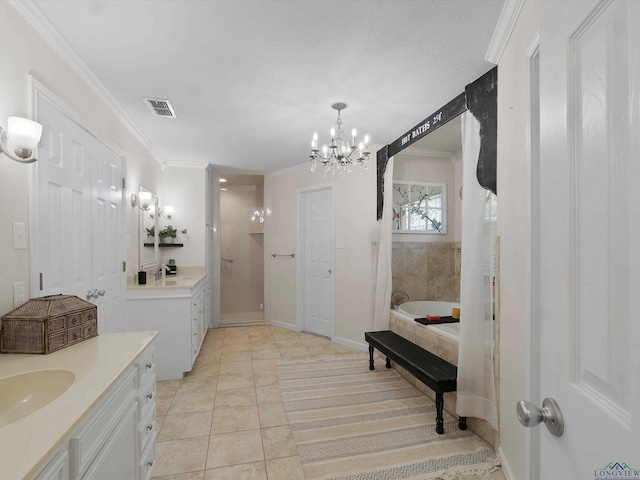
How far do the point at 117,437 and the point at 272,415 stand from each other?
144cm

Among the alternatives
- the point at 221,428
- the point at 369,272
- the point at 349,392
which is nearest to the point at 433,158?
the point at 369,272

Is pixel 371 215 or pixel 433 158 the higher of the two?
pixel 433 158

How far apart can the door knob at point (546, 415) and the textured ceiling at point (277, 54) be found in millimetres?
1773

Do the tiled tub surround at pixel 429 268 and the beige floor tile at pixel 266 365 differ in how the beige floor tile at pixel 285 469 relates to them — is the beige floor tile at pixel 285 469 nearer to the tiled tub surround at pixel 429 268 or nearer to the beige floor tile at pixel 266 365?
the beige floor tile at pixel 266 365

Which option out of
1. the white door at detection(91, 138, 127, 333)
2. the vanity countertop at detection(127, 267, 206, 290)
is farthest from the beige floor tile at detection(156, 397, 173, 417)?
the vanity countertop at detection(127, 267, 206, 290)

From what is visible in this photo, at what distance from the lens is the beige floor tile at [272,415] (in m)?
2.36

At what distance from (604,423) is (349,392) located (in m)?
2.57

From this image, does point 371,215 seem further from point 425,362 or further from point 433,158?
point 425,362

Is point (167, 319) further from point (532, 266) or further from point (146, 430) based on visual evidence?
point (532, 266)

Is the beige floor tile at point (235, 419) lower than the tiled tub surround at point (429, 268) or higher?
lower

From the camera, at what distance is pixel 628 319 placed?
478mm

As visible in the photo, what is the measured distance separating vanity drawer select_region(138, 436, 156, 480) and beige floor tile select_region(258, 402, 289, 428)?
0.83m

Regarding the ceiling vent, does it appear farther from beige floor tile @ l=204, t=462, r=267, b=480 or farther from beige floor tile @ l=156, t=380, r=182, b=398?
beige floor tile @ l=204, t=462, r=267, b=480

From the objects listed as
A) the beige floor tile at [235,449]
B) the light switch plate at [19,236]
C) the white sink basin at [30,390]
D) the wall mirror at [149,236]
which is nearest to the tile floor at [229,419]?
the beige floor tile at [235,449]
